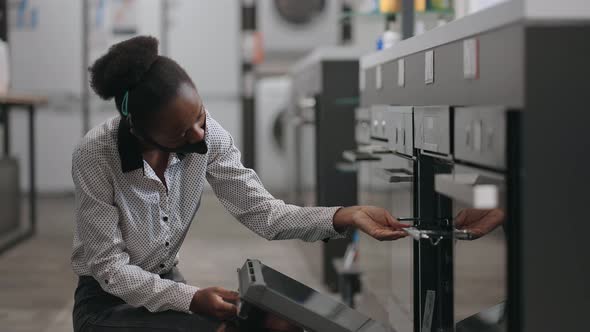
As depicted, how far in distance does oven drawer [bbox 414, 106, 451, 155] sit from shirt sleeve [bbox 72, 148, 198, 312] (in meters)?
0.56

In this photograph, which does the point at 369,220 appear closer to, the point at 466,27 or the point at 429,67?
the point at 429,67

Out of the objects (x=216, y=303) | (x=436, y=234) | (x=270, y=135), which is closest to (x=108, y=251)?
(x=216, y=303)

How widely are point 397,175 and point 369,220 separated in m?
0.19

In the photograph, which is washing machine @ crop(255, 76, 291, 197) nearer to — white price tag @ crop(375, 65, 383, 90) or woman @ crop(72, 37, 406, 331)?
white price tag @ crop(375, 65, 383, 90)

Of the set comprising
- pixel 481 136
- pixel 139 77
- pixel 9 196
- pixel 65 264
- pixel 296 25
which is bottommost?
pixel 65 264

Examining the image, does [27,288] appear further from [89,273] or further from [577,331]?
[577,331]

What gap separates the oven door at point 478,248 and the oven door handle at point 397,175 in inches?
11.3

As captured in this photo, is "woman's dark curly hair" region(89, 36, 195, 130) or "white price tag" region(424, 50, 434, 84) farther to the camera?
"white price tag" region(424, 50, 434, 84)

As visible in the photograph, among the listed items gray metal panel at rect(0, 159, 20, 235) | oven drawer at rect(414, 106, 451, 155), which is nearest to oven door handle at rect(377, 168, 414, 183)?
oven drawer at rect(414, 106, 451, 155)

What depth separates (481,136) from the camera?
1406 mm

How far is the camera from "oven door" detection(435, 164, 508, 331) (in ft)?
4.38

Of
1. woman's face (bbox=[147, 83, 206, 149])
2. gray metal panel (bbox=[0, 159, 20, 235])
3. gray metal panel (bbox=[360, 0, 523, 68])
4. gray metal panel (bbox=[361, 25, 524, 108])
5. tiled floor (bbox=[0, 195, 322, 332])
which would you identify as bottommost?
tiled floor (bbox=[0, 195, 322, 332])

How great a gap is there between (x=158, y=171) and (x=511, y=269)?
2.97ft

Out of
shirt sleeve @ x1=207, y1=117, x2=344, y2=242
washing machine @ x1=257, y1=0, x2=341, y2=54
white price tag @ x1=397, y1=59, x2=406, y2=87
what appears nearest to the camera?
shirt sleeve @ x1=207, y1=117, x2=344, y2=242
